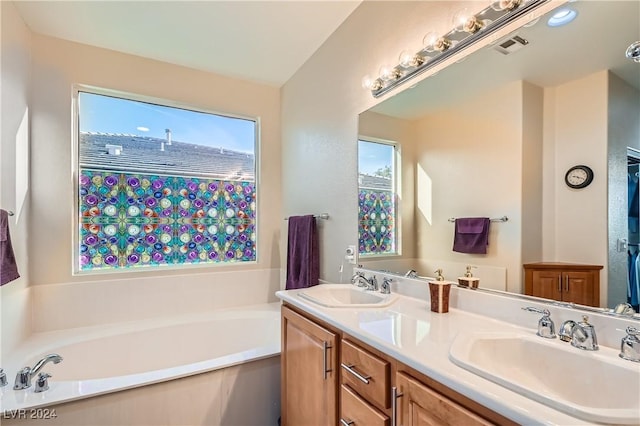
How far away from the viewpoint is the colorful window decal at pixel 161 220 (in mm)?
2535

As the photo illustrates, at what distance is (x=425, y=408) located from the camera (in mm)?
861

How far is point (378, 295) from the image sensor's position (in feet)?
5.56

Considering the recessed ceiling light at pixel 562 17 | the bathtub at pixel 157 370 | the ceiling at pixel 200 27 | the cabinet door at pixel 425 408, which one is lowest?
the bathtub at pixel 157 370

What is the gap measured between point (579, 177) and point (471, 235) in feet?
1.46

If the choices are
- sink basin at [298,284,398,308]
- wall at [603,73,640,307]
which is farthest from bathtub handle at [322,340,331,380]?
wall at [603,73,640,307]

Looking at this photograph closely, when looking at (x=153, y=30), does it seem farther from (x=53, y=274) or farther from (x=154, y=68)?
(x=53, y=274)

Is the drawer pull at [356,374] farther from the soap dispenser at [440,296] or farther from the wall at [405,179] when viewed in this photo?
the wall at [405,179]

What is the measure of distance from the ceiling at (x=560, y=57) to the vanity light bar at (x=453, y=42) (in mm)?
57

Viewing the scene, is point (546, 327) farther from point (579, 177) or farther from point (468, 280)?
point (579, 177)

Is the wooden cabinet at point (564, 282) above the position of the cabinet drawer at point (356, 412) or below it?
above

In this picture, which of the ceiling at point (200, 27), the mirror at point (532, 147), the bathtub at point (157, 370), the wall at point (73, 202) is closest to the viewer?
the mirror at point (532, 147)

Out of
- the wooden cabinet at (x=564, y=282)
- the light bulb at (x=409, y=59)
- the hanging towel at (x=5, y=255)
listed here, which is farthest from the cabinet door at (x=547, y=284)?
the hanging towel at (x=5, y=255)

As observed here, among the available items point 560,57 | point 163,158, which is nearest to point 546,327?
point 560,57

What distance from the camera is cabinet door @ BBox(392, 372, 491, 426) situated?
0.76 m
